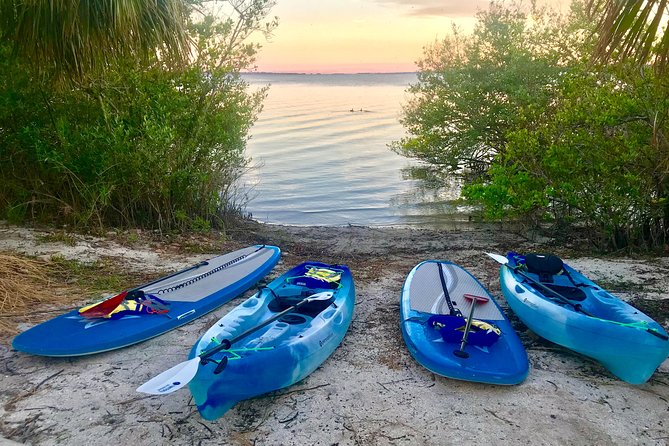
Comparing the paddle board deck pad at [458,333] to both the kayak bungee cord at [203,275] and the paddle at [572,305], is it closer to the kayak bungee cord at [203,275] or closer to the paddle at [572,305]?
the paddle at [572,305]

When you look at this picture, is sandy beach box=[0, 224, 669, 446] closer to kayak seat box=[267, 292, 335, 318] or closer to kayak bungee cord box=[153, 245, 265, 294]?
kayak seat box=[267, 292, 335, 318]

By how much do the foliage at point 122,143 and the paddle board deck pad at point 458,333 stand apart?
361cm

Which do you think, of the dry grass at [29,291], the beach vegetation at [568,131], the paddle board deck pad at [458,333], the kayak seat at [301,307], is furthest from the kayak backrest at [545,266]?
the dry grass at [29,291]

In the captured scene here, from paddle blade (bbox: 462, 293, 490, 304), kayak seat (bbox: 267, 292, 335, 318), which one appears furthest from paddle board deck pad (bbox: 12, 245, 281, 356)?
paddle blade (bbox: 462, 293, 490, 304)

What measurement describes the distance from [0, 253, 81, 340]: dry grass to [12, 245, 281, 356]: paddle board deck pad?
1.46ft

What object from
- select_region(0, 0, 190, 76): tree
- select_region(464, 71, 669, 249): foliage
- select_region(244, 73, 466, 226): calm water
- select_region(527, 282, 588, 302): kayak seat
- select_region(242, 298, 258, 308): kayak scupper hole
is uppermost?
select_region(0, 0, 190, 76): tree

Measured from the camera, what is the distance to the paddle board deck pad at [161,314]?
3.69 m

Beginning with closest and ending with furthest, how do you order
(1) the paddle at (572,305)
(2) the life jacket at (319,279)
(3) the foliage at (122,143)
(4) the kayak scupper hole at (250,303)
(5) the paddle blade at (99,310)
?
(1) the paddle at (572,305), (5) the paddle blade at (99,310), (4) the kayak scupper hole at (250,303), (2) the life jacket at (319,279), (3) the foliage at (122,143)

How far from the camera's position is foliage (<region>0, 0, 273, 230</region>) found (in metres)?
6.03

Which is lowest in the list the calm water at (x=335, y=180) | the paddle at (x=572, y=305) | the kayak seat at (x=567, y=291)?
the calm water at (x=335, y=180)

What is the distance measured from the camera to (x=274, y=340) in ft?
11.6

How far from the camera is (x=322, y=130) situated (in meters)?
23.4

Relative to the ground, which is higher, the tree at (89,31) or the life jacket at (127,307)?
the tree at (89,31)

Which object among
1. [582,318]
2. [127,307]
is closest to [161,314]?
[127,307]
